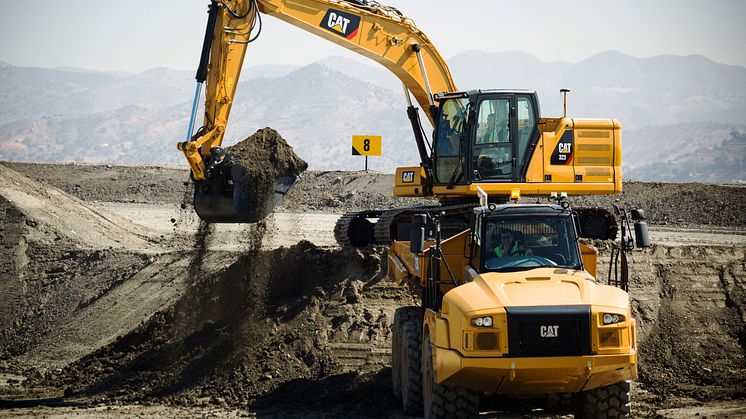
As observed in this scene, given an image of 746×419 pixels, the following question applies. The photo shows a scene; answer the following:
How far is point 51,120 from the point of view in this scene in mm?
157000

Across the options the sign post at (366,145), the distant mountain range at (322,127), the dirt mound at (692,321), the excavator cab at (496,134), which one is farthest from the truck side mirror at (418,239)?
the distant mountain range at (322,127)

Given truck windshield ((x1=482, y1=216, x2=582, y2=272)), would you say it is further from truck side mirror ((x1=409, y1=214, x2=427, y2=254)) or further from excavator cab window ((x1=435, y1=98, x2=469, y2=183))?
excavator cab window ((x1=435, y1=98, x2=469, y2=183))

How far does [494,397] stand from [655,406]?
2.80m

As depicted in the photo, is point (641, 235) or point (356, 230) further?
point (356, 230)

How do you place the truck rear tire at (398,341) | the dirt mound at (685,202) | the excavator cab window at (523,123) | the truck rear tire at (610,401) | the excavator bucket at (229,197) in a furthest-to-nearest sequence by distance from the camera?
the dirt mound at (685,202) < the excavator cab window at (523,123) < the excavator bucket at (229,197) < the truck rear tire at (398,341) < the truck rear tire at (610,401)

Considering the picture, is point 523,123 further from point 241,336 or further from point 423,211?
point 241,336

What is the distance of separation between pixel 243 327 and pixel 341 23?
575 cm

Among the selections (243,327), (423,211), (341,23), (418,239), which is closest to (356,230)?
(423,211)

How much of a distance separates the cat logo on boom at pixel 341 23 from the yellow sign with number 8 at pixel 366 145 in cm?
2024

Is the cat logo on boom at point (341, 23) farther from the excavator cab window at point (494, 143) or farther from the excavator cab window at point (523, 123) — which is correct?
the excavator cab window at point (523, 123)

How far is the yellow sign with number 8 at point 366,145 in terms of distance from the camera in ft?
131

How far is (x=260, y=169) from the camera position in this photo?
17984 millimetres

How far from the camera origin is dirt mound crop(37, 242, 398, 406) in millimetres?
16000

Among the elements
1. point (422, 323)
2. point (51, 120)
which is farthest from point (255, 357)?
point (51, 120)
